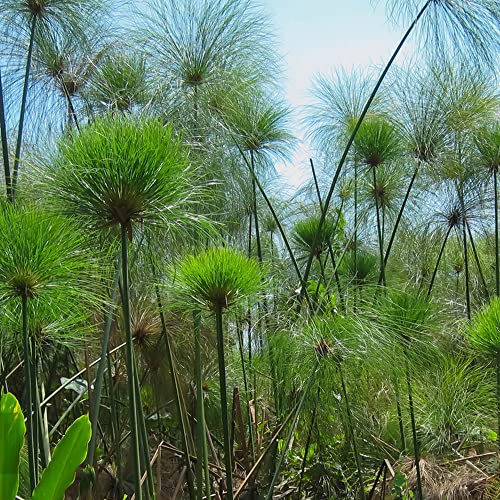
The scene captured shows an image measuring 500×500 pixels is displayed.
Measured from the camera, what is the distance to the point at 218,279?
7.83 ft

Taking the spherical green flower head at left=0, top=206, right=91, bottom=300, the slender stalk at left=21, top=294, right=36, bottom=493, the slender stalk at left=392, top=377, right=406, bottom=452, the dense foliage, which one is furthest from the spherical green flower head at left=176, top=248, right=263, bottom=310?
the slender stalk at left=392, top=377, right=406, bottom=452

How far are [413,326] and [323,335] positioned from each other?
542 mm

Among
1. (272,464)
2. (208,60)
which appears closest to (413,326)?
(272,464)

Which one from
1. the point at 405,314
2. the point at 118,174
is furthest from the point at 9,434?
the point at 405,314

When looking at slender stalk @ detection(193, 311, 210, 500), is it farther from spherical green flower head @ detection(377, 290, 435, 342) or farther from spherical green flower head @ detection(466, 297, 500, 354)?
spherical green flower head @ detection(466, 297, 500, 354)

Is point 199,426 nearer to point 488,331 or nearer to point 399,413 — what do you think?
point 399,413

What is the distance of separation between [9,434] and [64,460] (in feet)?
0.50

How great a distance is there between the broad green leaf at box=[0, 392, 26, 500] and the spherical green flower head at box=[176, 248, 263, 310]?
655mm

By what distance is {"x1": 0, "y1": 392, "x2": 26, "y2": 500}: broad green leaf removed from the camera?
198cm

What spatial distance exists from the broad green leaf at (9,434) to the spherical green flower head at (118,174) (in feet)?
1.79

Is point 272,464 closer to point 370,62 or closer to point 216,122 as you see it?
point 216,122

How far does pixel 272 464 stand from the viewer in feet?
11.3

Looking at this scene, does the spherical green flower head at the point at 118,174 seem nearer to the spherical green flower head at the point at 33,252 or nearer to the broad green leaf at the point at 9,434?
the spherical green flower head at the point at 33,252

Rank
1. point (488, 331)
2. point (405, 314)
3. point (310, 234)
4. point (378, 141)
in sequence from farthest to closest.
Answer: point (310, 234), point (378, 141), point (405, 314), point (488, 331)
